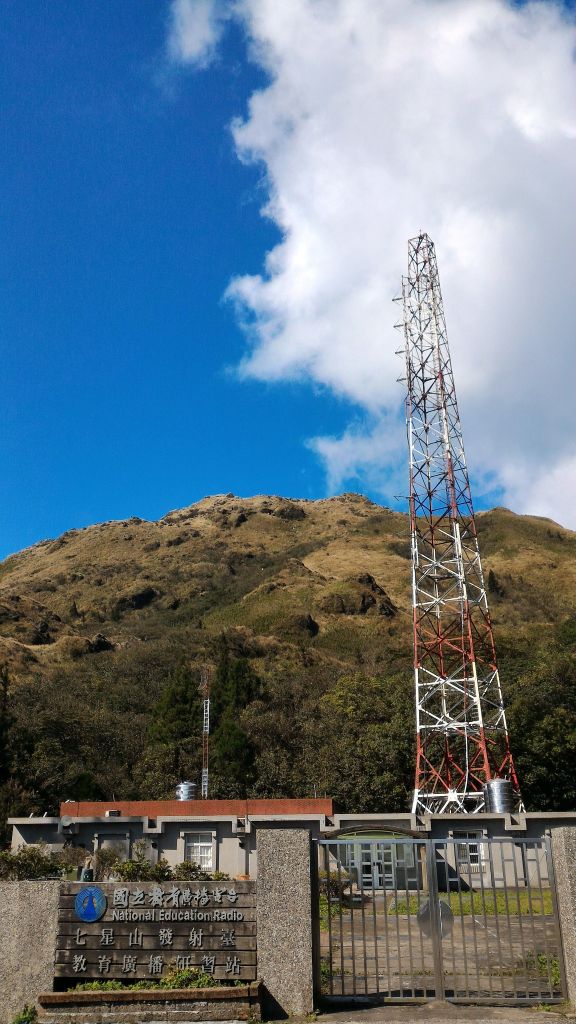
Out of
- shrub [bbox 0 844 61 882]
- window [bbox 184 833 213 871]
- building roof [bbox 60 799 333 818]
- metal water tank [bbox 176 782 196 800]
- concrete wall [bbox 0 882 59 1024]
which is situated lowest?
concrete wall [bbox 0 882 59 1024]

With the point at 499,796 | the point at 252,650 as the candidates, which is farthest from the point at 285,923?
the point at 252,650

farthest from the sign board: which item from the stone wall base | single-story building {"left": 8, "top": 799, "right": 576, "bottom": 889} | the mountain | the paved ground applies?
the mountain

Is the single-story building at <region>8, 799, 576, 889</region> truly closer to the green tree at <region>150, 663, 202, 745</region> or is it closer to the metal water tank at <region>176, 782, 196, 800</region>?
the metal water tank at <region>176, 782, 196, 800</region>

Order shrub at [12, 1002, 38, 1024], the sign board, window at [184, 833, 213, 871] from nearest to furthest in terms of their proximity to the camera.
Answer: shrub at [12, 1002, 38, 1024]
the sign board
window at [184, 833, 213, 871]

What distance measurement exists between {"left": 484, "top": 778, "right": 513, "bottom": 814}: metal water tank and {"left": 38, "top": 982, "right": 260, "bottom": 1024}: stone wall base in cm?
1772

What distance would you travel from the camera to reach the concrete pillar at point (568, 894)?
8078 mm

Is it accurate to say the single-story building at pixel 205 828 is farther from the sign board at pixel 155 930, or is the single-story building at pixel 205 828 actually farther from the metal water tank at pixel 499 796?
the sign board at pixel 155 930

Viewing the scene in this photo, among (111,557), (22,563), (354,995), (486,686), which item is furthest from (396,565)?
(354,995)

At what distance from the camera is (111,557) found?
134 meters

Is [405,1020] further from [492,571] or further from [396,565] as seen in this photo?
[396,565]

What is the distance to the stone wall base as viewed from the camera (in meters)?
7.86

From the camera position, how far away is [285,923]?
8281 mm

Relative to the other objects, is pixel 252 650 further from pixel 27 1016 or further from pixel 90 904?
pixel 27 1016

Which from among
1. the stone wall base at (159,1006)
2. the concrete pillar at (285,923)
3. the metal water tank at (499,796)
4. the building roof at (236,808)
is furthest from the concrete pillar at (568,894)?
the building roof at (236,808)
